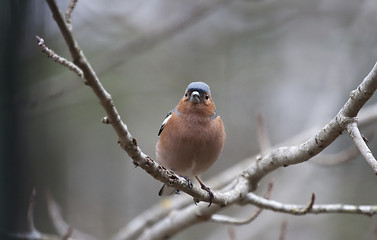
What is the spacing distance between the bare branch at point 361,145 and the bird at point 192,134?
1.48 meters

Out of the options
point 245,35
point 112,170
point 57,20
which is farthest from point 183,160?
point 112,170

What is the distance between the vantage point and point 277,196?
828 cm

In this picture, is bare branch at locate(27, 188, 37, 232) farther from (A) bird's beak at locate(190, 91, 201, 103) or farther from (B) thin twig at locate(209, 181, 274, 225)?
(B) thin twig at locate(209, 181, 274, 225)

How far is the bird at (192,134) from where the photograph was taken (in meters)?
4.17

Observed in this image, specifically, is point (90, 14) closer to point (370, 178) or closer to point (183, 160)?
point (183, 160)

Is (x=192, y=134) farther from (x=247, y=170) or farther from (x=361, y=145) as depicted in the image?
(x=361, y=145)

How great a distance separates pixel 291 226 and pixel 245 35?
412cm

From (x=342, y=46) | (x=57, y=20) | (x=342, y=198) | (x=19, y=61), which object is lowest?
(x=57, y=20)

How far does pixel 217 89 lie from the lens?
951cm

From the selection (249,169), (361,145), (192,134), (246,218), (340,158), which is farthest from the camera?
(340,158)

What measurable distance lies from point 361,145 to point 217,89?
6.78 m

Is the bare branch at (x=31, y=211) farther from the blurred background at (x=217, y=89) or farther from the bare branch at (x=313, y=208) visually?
the blurred background at (x=217, y=89)

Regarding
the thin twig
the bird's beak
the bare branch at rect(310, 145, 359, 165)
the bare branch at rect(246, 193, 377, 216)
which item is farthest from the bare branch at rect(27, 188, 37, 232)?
the bare branch at rect(310, 145, 359, 165)

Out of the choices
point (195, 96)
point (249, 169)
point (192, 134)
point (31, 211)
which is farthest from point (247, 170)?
point (31, 211)
